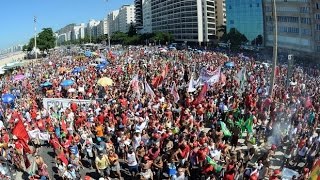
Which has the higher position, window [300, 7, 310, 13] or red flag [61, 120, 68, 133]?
window [300, 7, 310, 13]

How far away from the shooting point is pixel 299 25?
253ft

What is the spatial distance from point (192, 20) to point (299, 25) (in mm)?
71516

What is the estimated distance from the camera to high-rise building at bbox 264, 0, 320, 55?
70375mm

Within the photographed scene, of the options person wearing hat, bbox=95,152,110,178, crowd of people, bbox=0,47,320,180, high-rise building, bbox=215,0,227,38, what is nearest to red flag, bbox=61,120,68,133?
crowd of people, bbox=0,47,320,180

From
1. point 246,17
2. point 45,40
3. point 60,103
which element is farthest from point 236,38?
point 60,103

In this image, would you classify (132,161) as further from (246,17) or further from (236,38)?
(246,17)

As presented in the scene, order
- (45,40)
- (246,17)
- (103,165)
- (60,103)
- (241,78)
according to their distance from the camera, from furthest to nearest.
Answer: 1. (45,40)
2. (246,17)
3. (241,78)
4. (60,103)
5. (103,165)

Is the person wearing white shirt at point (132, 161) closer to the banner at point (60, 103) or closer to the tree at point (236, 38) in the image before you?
the banner at point (60, 103)

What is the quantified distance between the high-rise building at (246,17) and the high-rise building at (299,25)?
468 inches

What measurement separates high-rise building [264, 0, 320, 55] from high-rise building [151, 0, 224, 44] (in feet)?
169

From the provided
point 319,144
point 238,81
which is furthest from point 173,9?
point 319,144

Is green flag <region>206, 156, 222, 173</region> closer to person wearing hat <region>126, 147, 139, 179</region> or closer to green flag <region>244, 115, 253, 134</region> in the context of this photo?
person wearing hat <region>126, 147, 139, 179</region>

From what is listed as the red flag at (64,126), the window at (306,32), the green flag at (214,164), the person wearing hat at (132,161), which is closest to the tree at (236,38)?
the window at (306,32)

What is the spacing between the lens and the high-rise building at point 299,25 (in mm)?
70375
